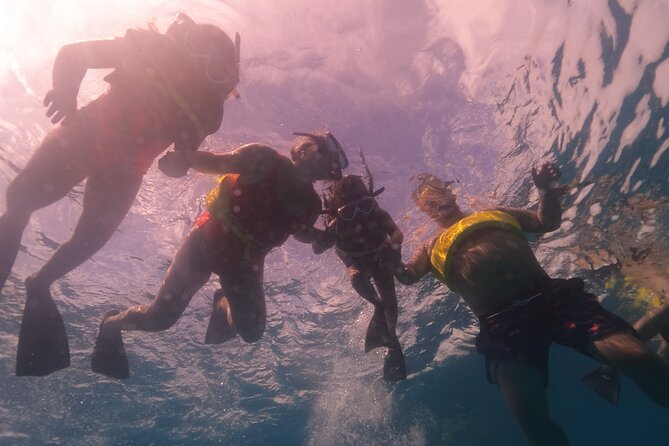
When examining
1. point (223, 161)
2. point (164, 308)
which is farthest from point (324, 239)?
point (164, 308)

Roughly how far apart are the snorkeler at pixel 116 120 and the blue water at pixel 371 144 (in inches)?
131

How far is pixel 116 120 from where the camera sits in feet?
14.6

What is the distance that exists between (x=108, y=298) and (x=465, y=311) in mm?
14872

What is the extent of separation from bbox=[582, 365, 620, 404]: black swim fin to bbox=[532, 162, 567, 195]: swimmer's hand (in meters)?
2.41

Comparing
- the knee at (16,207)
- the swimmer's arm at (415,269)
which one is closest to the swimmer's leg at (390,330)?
the swimmer's arm at (415,269)

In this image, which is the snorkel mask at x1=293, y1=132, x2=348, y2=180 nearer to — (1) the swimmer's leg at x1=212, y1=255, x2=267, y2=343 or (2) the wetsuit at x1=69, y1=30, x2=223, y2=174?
(2) the wetsuit at x1=69, y1=30, x2=223, y2=174

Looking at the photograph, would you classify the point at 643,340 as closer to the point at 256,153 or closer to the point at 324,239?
the point at 324,239

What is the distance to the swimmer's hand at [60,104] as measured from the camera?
3918 mm

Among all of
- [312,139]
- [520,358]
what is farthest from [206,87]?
[520,358]

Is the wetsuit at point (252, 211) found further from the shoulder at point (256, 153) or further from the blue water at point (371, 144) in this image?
the blue water at point (371, 144)

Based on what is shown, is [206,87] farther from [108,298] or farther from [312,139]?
[108,298]

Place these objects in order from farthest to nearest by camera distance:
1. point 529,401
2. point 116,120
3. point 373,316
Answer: point 373,316 < point 116,120 < point 529,401

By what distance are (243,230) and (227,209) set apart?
1.19 feet

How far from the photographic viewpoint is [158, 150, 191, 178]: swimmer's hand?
4129 mm
